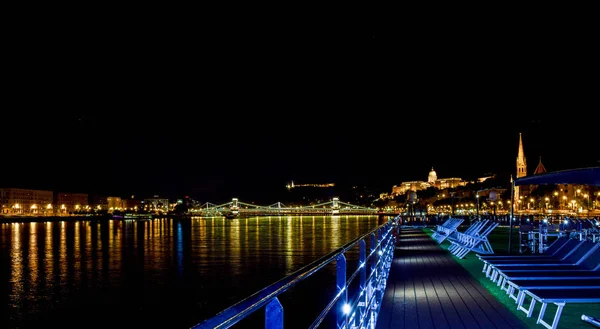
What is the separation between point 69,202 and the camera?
6447 inches

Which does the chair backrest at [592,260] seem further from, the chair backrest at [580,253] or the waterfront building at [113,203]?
the waterfront building at [113,203]

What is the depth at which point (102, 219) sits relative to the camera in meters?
139

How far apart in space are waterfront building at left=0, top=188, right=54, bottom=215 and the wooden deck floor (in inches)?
5576

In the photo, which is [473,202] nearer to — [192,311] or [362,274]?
[192,311]

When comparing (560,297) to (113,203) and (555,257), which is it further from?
(113,203)

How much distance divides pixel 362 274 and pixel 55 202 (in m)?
165

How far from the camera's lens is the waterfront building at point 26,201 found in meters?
135

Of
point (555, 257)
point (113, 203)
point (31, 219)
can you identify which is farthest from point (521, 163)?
point (555, 257)

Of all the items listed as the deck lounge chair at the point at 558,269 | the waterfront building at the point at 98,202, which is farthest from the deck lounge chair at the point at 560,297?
the waterfront building at the point at 98,202

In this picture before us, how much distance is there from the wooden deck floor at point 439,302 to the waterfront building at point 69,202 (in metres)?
161

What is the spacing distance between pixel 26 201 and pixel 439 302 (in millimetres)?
153287

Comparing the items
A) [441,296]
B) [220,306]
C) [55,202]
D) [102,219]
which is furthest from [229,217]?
[441,296]

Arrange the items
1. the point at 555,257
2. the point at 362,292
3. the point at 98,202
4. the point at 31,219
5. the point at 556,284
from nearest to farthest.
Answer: the point at 362,292 → the point at 556,284 → the point at 555,257 → the point at 31,219 → the point at 98,202

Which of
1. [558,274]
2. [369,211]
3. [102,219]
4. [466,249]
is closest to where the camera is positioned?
[558,274]
